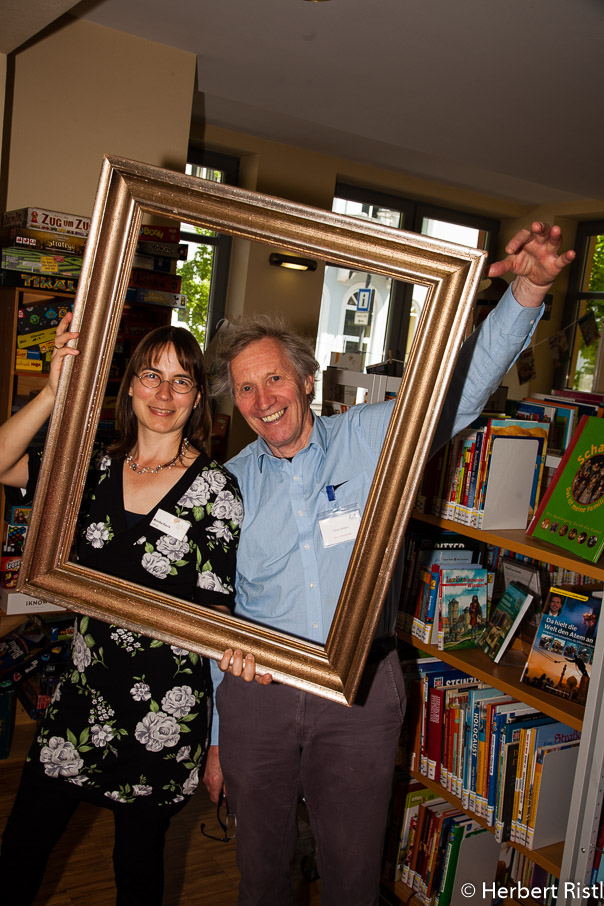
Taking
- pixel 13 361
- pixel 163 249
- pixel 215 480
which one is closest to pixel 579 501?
pixel 215 480

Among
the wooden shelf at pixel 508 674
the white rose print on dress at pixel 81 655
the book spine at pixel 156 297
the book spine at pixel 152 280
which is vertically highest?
the book spine at pixel 152 280

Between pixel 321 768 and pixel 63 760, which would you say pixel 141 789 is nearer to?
pixel 63 760

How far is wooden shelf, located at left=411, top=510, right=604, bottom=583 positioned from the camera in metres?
1.88

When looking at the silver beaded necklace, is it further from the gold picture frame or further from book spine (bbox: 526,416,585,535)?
book spine (bbox: 526,416,585,535)

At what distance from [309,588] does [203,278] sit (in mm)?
694

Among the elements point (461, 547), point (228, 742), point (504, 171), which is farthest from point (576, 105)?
point (228, 742)

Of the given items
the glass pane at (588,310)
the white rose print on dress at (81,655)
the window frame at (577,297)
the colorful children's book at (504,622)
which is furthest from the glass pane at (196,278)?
the window frame at (577,297)

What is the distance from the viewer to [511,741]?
220cm

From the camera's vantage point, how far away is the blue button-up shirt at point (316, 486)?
1459 millimetres

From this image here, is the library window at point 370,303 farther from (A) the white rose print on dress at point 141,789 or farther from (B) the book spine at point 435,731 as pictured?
(B) the book spine at point 435,731

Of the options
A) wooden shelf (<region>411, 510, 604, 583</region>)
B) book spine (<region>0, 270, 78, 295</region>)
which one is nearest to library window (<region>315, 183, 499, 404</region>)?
wooden shelf (<region>411, 510, 604, 583</region>)

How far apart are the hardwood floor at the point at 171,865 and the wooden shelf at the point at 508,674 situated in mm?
1052

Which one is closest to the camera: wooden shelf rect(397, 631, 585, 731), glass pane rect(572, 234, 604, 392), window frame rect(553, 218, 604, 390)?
wooden shelf rect(397, 631, 585, 731)

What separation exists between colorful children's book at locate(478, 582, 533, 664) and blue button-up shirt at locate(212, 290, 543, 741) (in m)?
0.95
